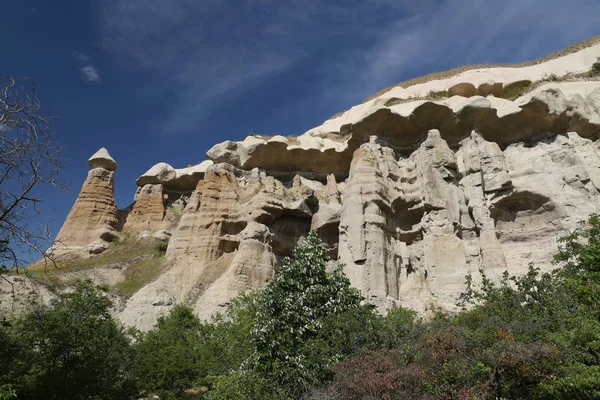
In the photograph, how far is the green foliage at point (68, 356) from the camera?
34.6 ft

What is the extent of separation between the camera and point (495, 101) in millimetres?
24094

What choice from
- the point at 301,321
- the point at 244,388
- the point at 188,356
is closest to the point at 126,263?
the point at 188,356

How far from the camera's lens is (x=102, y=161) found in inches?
1251

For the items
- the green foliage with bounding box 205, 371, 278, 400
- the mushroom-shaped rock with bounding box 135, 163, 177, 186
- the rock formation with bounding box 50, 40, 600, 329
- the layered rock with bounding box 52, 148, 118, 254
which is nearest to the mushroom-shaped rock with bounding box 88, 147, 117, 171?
the layered rock with bounding box 52, 148, 118, 254

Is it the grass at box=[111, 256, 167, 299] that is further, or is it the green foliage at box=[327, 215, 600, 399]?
the grass at box=[111, 256, 167, 299]

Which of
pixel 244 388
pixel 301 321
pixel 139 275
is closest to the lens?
pixel 244 388

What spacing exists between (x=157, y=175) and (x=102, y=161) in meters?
4.22

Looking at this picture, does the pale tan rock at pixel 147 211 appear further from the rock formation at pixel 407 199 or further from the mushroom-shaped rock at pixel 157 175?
the rock formation at pixel 407 199

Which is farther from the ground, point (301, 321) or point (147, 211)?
point (147, 211)

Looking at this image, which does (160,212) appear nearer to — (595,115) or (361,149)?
(361,149)

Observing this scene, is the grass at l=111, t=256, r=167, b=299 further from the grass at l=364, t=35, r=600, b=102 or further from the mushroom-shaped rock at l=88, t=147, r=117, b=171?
the grass at l=364, t=35, r=600, b=102

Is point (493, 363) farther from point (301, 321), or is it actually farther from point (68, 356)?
point (68, 356)

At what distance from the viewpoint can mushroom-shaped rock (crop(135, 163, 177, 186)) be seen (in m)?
31.8

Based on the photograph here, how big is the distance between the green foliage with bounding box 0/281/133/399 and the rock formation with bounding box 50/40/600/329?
6074 mm
